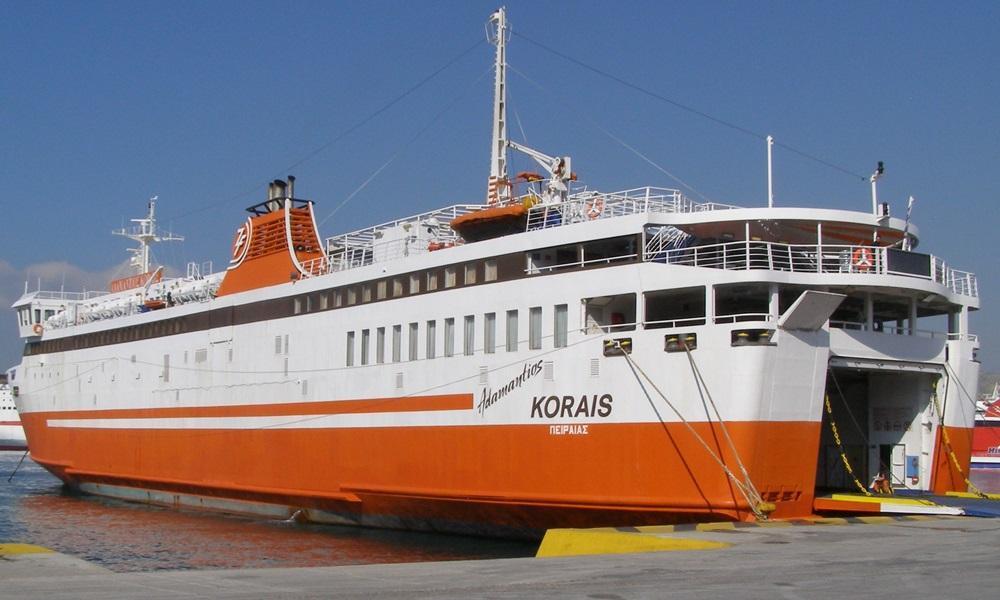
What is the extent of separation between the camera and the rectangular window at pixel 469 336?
22.0m

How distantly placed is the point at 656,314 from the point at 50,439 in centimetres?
2791

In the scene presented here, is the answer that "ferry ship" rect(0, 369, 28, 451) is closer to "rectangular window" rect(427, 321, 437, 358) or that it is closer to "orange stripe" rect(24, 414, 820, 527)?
"orange stripe" rect(24, 414, 820, 527)

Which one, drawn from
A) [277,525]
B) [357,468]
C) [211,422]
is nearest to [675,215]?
[357,468]

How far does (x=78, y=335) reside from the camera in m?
38.4

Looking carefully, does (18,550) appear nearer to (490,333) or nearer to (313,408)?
(490,333)

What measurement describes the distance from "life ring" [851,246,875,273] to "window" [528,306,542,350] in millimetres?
5963

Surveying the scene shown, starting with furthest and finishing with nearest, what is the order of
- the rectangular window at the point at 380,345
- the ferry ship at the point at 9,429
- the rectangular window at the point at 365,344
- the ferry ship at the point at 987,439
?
1. the ferry ship at the point at 9,429
2. the ferry ship at the point at 987,439
3. the rectangular window at the point at 365,344
4. the rectangular window at the point at 380,345

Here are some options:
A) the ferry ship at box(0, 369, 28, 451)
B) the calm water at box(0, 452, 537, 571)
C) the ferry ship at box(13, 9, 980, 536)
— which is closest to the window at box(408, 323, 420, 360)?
the ferry ship at box(13, 9, 980, 536)

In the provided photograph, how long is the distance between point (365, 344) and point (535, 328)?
5700 mm

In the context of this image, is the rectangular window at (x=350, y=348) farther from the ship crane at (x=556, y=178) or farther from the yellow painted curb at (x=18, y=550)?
the yellow painted curb at (x=18, y=550)

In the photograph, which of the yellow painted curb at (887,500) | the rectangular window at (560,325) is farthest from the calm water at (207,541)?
the yellow painted curb at (887,500)

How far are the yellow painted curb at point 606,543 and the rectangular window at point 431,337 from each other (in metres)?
8.61

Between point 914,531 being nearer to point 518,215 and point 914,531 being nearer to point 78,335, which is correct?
point 518,215

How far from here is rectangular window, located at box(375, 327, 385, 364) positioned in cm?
2439
